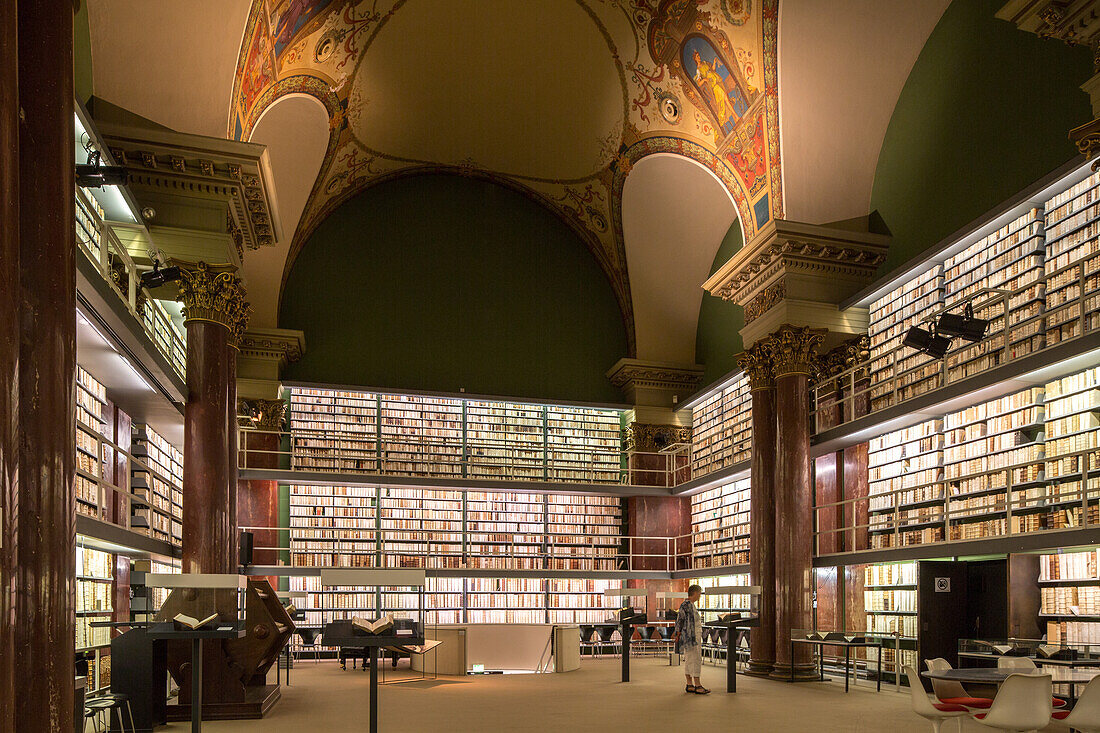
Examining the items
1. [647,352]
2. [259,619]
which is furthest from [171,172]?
[647,352]

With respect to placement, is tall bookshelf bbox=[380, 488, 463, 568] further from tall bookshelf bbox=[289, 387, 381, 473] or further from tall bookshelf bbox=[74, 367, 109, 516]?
tall bookshelf bbox=[74, 367, 109, 516]

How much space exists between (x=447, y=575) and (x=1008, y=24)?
38.5 ft

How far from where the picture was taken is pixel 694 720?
7.80 m

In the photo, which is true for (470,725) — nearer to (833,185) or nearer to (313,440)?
(833,185)

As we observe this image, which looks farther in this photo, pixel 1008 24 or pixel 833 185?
pixel 833 185

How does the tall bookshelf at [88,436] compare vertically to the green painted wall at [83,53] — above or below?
below

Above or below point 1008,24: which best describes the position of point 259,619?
below

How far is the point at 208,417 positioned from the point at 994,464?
8.30m

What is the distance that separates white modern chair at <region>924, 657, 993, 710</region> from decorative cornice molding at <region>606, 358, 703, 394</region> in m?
12.4

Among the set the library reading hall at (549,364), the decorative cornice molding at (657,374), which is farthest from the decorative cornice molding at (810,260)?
the decorative cornice molding at (657,374)

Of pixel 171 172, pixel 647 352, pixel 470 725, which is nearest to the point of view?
pixel 470 725

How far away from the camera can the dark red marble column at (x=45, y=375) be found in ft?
11.9

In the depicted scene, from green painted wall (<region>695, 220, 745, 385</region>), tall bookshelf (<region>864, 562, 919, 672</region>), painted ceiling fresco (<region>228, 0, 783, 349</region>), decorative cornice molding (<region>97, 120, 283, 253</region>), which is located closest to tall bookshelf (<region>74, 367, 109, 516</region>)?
decorative cornice molding (<region>97, 120, 283, 253</region>)

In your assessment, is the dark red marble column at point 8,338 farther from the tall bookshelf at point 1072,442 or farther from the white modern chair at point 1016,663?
the tall bookshelf at point 1072,442
